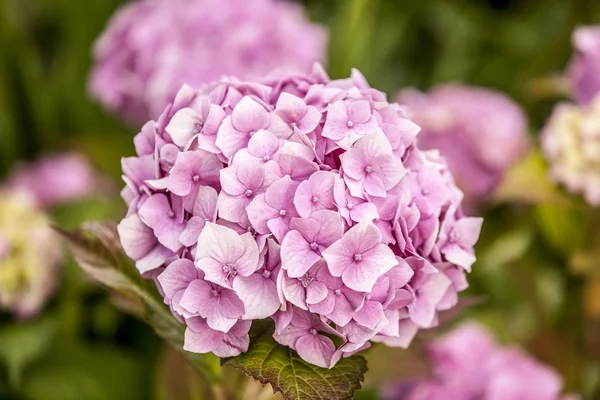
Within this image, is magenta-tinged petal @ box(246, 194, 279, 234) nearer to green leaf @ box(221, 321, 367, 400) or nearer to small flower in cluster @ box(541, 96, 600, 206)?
green leaf @ box(221, 321, 367, 400)

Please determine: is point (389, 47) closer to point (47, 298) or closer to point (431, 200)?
point (47, 298)

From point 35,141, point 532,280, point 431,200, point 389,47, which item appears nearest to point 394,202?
point 431,200

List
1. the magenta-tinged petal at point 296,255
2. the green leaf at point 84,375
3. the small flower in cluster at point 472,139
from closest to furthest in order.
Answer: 1. the magenta-tinged petal at point 296,255
2. the green leaf at point 84,375
3. the small flower in cluster at point 472,139

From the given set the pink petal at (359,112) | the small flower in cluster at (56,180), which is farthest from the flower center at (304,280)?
the small flower in cluster at (56,180)

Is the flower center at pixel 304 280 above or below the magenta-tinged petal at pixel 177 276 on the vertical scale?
above

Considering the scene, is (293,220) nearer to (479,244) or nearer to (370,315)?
(370,315)

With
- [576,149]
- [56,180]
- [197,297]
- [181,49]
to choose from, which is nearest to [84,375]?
[56,180]

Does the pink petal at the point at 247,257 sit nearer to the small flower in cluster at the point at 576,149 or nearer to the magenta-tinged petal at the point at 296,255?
the magenta-tinged petal at the point at 296,255

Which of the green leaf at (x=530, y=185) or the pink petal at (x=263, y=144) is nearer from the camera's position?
the pink petal at (x=263, y=144)
